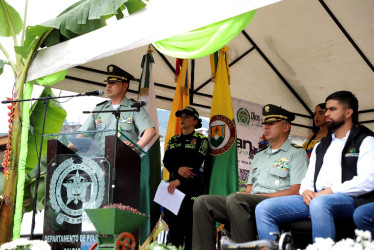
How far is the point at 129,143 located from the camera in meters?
4.33

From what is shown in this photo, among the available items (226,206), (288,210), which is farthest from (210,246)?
(288,210)

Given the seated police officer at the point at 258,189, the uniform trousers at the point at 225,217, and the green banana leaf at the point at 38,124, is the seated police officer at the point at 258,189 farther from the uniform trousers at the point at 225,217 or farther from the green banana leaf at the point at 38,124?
the green banana leaf at the point at 38,124

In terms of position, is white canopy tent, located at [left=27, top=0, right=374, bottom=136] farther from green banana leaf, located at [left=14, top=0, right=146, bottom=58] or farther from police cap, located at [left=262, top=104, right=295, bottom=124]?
police cap, located at [left=262, top=104, right=295, bottom=124]

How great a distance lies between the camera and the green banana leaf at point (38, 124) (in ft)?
21.0

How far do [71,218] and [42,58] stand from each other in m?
2.28

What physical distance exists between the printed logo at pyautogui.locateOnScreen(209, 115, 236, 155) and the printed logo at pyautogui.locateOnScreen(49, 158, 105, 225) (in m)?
1.99

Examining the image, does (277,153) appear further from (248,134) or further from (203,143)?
(248,134)

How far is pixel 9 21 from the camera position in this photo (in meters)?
6.18

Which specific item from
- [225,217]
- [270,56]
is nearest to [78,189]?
[225,217]

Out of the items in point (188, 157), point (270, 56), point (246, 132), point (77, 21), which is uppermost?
point (270, 56)

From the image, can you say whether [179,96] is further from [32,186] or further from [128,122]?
[32,186]

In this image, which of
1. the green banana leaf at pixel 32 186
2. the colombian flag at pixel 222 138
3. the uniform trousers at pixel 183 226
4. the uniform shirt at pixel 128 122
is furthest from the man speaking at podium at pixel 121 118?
the green banana leaf at pixel 32 186

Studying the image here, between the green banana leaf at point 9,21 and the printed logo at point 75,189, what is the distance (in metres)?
2.82

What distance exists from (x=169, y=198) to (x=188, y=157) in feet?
1.55
